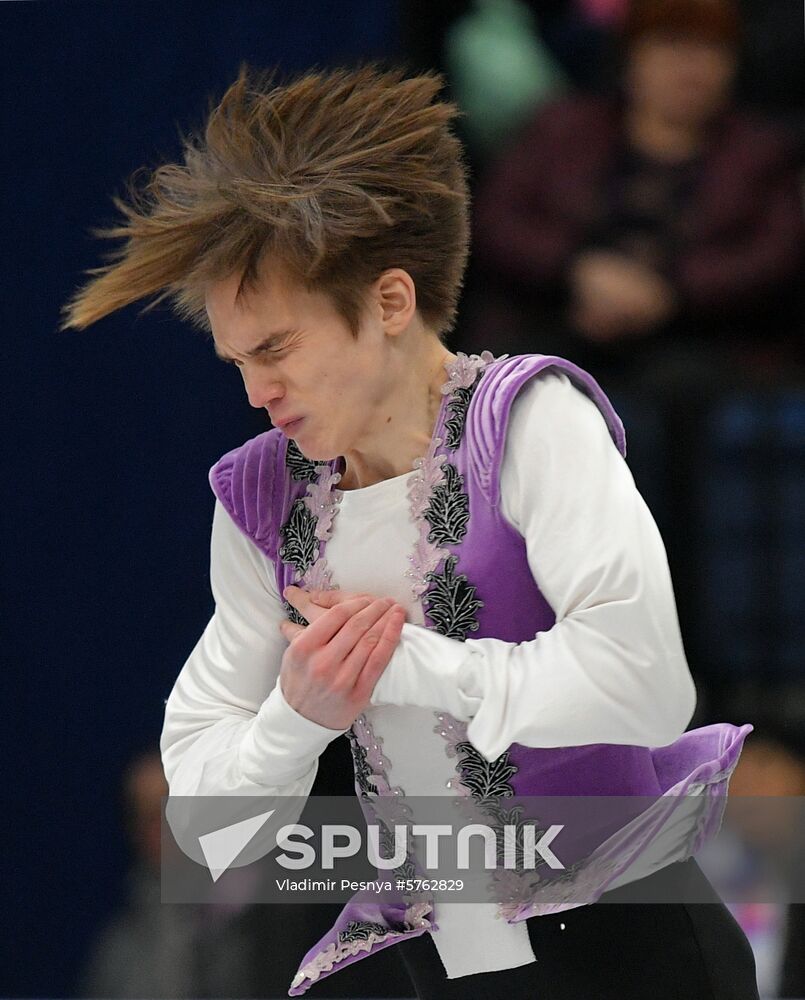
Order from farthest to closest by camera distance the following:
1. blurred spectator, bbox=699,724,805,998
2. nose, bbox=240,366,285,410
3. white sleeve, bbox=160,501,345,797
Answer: blurred spectator, bbox=699,724,805,998 < white sleeve, bbox=160,501,345,797 < nose, bbox=240,366,285,410

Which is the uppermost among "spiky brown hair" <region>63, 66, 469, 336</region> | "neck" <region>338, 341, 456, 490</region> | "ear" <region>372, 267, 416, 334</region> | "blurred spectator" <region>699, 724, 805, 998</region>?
"spiky brown hair" <region>63, 66, 469, 336</region>

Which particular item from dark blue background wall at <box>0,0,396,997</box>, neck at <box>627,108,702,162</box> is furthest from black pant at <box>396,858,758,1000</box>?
neck at <box>627,108,702,162</box>

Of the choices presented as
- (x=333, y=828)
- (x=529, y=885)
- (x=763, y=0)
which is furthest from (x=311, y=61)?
(x=529, y=885)

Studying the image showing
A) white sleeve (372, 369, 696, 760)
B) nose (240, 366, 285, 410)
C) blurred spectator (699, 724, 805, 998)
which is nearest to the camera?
white sleeve (372, 369, 696, 760)

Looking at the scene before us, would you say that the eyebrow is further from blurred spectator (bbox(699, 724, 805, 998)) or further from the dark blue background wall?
blurred spectator (bbox(699, 724, 805, 998))

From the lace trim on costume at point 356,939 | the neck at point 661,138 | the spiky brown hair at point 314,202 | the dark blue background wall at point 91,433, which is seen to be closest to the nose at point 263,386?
the spiky brown hair at point 314,202

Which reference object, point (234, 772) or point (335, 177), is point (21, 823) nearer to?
point (234, 772)

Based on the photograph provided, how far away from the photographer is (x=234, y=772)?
176cm

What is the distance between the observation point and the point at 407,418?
173 centimetres

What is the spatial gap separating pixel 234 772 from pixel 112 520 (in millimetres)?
928

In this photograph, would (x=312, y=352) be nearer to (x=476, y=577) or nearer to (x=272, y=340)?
(x=272, y=340)

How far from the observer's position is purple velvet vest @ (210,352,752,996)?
5.49 ft

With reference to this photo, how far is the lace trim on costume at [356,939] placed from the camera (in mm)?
1821

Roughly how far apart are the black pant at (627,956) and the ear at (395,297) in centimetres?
71
